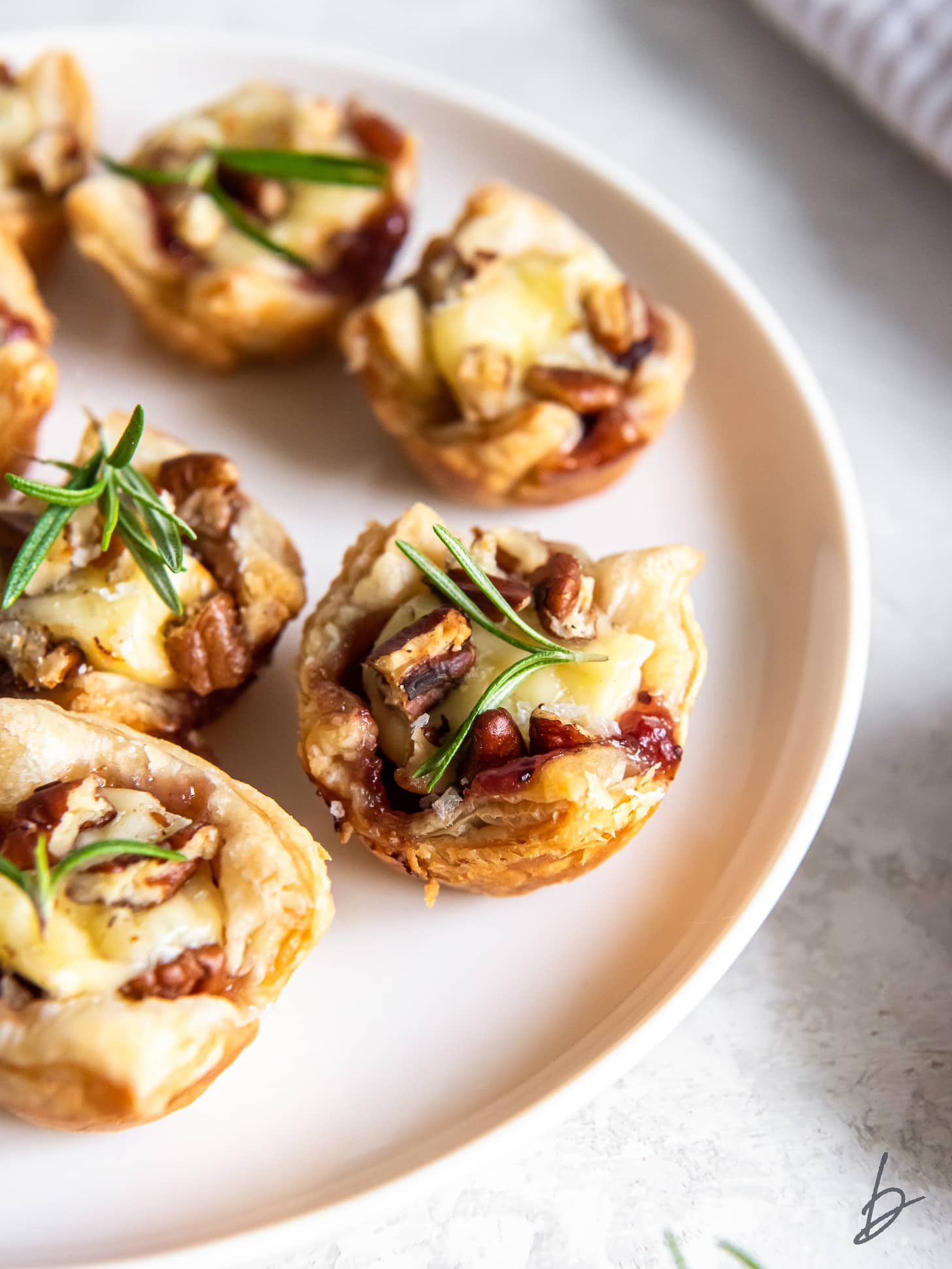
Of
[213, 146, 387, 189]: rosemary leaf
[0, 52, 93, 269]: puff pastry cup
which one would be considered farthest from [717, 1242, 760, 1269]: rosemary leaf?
[0, 52, 93, 269]: puff pastry cup

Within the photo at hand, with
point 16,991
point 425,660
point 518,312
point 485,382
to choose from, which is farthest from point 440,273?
point 16,991

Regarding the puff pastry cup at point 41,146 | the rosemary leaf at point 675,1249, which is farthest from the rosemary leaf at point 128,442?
the rosemary leaf at point 675,1249

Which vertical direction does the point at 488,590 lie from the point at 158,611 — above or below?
above

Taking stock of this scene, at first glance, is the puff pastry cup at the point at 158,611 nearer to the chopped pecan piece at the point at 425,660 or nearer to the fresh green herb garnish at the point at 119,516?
the fresh green herb garnish at the point at 119,516

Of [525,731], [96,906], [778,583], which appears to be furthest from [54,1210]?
[778,583]

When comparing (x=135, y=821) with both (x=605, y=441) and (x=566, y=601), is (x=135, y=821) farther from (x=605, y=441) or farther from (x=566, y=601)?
(x=605, y=441)
